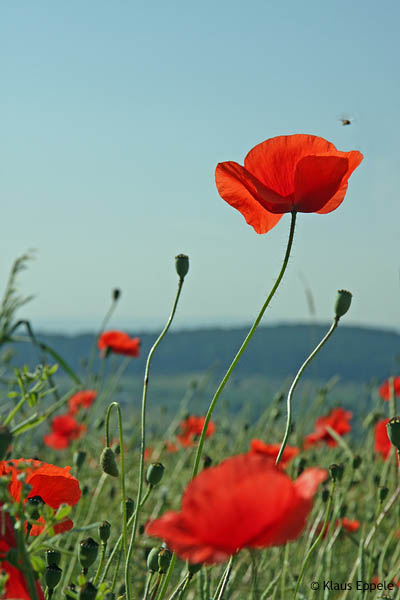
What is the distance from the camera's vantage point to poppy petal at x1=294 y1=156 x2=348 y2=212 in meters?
0.60

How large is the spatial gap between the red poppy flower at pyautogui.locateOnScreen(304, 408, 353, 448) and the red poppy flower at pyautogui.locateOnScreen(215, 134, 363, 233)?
1.46 metres

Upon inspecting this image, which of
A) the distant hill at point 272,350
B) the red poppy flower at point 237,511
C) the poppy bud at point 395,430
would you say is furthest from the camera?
the distant hill at point 272,350

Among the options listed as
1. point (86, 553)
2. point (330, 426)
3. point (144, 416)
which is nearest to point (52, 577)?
point (86, 553)

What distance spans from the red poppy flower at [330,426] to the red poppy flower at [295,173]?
146 cm

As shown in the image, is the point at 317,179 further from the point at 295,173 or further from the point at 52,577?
the point at 52,577

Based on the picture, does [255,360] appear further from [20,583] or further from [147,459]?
[20,583]

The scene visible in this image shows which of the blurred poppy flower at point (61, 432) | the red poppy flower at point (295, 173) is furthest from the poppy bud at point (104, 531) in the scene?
the blurred poppy flower at point (61, 432)

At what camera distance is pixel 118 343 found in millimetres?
1880

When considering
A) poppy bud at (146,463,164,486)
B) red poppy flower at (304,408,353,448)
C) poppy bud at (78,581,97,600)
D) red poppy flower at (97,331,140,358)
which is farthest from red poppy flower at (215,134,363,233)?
red poppy flower at (304,408,353,448)

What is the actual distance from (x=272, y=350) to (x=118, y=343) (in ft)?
26.6

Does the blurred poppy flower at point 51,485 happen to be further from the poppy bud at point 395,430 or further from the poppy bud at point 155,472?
the poppy bud at point 395,430

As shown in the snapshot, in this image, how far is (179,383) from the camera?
972cm

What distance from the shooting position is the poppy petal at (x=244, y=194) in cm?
63

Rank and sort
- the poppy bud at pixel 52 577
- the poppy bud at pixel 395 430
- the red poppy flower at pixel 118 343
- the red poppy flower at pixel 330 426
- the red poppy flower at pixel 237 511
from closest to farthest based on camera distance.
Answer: the red poppy flower at pixel 237 511 < the poppy bud at pixel 52 577 < the poppy bud at pixel 395 430 < the red poppy flower at pixel 118 343 < the red poppy flower at pixel 330 426
